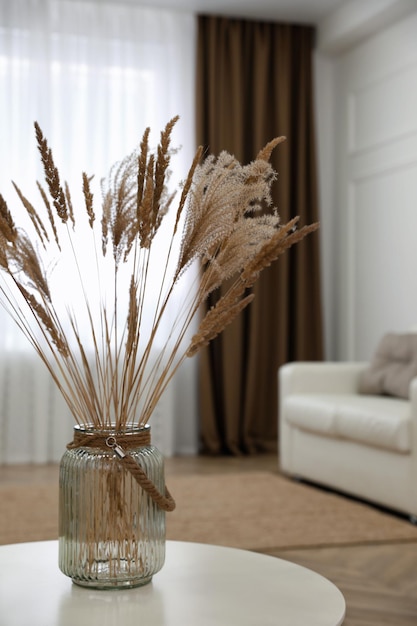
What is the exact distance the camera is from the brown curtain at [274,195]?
586 centimetres

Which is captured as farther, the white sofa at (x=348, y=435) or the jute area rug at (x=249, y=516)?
the white sofa at (x=348, y=435)

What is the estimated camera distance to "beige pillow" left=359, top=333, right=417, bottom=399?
14.9 feet

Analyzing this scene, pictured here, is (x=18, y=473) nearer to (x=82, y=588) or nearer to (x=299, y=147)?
(x=299, y=147)

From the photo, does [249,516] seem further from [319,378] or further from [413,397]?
[319,378]

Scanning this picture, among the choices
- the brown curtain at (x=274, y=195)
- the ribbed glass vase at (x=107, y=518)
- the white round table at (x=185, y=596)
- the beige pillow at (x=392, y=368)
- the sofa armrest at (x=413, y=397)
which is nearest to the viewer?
the white round table at (x=185, y=596)

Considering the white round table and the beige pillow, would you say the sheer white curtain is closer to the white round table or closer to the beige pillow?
the beige pillow

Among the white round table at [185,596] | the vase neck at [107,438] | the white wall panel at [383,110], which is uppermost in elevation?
the white wall panel at [383,110]

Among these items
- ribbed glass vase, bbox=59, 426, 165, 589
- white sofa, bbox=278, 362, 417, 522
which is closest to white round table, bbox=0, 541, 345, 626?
ribbed glass vase, bbox=59, 426, 165, 589

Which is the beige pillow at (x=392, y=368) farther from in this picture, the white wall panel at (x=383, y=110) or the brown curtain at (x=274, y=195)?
the white wall panel at (x=383, y=110)

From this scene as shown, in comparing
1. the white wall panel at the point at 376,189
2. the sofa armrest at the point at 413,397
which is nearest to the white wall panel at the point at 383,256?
the white wall panel at the point at 376,189

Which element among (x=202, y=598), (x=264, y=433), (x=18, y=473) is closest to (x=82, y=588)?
(x=202, y=598)

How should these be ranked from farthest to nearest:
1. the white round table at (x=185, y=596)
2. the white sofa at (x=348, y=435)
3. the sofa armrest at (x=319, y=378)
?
1. the sofa armrest at (x=319, y=378)
2. the white sofa at (x=348, y=435)
3. the white round table at (x=185, y=596)

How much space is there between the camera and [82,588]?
143cm

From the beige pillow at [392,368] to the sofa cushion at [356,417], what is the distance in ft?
0.21
